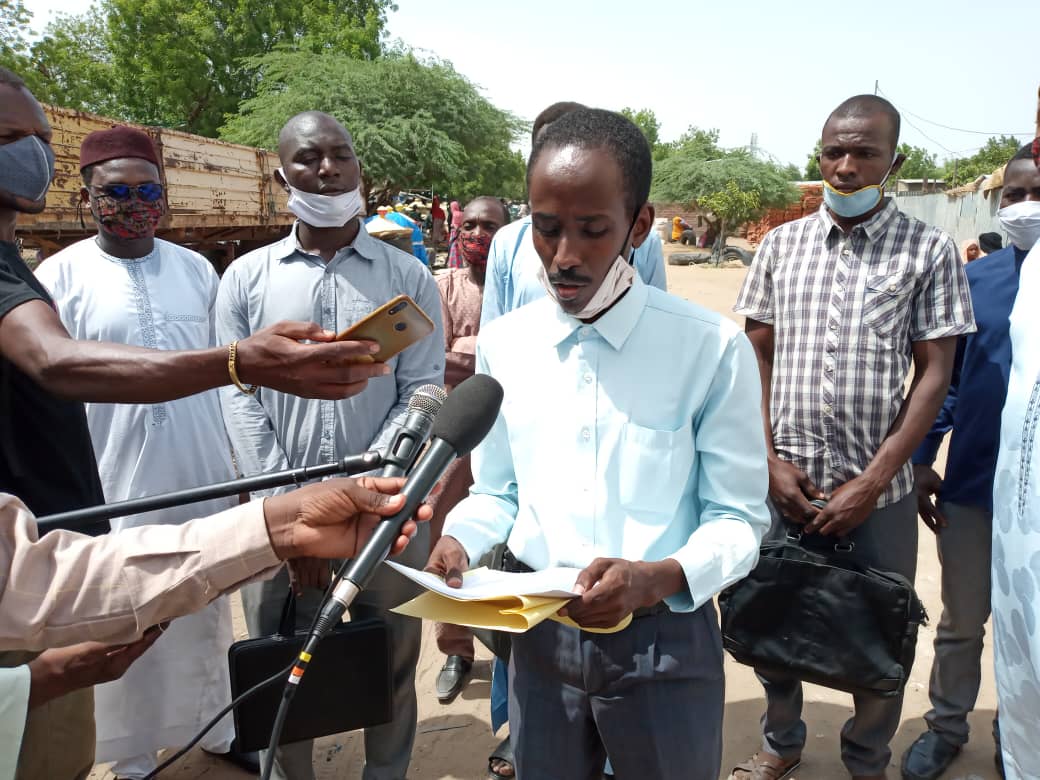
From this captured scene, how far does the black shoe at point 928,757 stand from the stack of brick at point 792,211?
1484 inches

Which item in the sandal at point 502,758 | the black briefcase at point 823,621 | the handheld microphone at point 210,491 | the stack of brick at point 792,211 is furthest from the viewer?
the stack of brick at point 792,211

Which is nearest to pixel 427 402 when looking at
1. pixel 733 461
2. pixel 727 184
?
pixel 733 461

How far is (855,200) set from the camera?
291 centimetres

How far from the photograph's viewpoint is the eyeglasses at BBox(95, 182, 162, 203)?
3279 millimetres

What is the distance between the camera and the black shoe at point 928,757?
Answer: 312cm

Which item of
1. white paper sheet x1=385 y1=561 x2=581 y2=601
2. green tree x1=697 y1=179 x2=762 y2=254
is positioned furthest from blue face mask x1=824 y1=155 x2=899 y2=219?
green tree x1=697 y1=179 x2=762 y2=254

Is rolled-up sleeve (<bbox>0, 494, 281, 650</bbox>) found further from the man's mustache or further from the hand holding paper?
the man's mustache

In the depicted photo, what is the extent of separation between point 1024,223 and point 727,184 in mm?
34767

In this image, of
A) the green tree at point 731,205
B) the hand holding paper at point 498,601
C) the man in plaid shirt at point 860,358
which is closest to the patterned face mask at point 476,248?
the man in plaid shirt at point 860,358

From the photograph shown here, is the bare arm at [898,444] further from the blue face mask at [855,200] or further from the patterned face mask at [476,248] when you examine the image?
the patterned face mask at [476,248]

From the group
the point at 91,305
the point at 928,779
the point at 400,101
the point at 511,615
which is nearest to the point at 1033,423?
the point at 511,615

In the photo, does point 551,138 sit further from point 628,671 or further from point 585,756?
point 585,756

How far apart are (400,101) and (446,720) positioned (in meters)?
24.5

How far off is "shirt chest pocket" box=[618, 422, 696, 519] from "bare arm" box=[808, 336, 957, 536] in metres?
1.22
